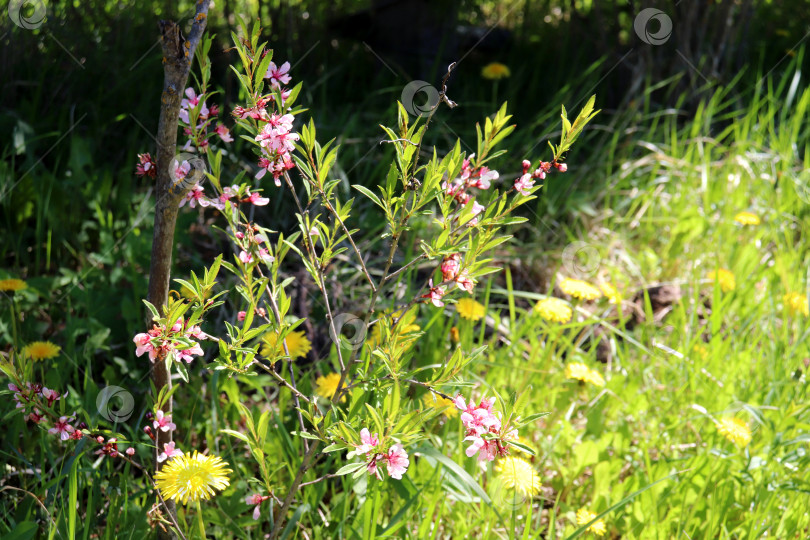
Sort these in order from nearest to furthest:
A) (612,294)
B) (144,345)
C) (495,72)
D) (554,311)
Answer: (144,345)
(554,311)
(612,294)
(495,72)

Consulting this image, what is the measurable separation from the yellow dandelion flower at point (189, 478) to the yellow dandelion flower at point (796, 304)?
1683 mm

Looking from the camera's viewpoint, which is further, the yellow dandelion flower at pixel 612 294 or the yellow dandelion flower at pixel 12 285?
the yellow dandelion flower at pixel 612 294

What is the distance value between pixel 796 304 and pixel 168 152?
1759 mm

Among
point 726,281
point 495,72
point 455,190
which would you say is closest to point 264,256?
point 455,190

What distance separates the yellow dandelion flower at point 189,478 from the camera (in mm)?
1034

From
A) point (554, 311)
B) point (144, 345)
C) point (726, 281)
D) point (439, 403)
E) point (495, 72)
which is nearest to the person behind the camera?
point (144, 345)

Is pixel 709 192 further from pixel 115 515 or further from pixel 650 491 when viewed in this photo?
pixel 115 515

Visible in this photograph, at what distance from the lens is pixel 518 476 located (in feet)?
4.34

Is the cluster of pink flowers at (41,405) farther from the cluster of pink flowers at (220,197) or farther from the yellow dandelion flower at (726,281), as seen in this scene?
the yellow dandelion flower at (726,281)

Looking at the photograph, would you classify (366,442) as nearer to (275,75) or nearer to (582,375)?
(275,75)

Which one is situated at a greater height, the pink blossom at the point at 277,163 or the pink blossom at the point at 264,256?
the pink blossom at the point at 277,163

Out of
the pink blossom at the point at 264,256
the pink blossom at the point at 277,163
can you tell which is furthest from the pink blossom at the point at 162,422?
the pink blossom at the point at 277,163

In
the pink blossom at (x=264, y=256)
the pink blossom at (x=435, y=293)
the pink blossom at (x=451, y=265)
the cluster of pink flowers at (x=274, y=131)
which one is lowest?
the pink blossom at (x=435, y=293)

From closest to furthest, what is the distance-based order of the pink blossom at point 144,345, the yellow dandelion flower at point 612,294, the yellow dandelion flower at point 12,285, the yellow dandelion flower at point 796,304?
the pink blossom at point 144,345 → the yellow dandelion flower at point 12,285 → the yellow dandelion flower at point 612,294 → the yellow dandelion flower at point 796,304
